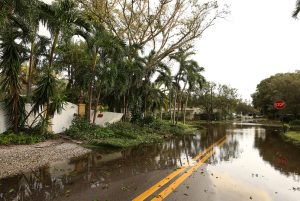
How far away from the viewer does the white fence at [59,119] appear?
42.6 ft

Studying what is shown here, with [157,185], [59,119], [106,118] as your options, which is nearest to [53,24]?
[59,119]

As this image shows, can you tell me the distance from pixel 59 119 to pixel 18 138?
15.2 feet

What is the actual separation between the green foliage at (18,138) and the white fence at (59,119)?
0.78 metres

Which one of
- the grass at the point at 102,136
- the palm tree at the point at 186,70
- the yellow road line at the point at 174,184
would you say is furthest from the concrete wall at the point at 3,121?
the palm tree at the point at 186,70

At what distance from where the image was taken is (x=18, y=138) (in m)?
11.7

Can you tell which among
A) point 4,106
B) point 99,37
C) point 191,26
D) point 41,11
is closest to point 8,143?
point 4,106

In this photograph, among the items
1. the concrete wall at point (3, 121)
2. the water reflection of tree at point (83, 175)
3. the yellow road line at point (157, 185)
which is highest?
the concrete wall at point (3, 121)

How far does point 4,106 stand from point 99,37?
24.3 feet

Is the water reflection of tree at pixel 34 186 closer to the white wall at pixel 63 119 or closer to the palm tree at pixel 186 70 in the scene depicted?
the white wall at pixel 63 119

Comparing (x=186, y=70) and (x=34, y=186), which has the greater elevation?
(x=186, y=70)

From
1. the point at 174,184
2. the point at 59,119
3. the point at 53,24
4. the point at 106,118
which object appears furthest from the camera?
the point at 106,118

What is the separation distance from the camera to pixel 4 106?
13117mm

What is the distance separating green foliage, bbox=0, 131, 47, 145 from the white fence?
2.56 ft

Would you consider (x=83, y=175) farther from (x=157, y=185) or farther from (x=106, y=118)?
(x=106, y=118)
